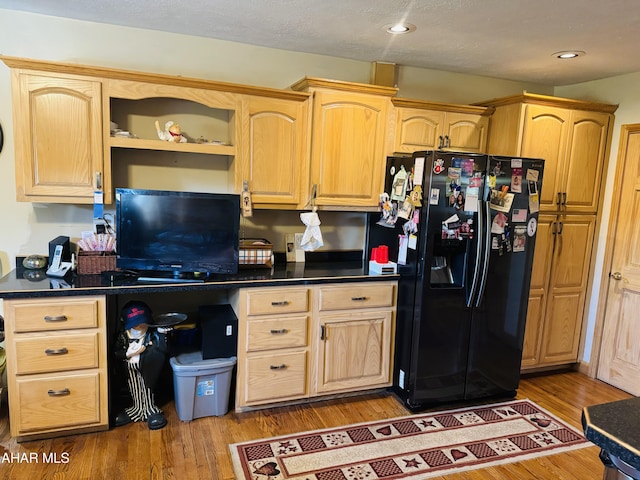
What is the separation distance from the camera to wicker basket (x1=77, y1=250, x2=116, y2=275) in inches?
105

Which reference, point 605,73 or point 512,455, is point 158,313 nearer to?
point 512,455

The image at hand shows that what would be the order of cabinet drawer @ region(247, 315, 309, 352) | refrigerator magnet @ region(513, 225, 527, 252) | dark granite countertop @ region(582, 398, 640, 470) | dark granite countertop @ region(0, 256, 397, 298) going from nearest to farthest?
dark granite countertop @ region(582, 398, 640, 470), dark granite countertop @ region(0, 256, 397, 298), cabinet drawer @ region(247, 315, 309, 352), refrigerator magnet @ region(513, 225, 527, 252)

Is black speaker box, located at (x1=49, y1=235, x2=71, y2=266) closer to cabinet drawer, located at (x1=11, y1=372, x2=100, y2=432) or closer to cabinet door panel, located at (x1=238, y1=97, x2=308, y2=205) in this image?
cabinet drawer, located at (x1=11, y1=372, x2=100, y2=432)

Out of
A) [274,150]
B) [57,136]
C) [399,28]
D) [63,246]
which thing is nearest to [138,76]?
[57,136]

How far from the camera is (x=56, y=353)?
7.77ft

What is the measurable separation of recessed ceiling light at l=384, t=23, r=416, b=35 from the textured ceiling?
40 mm

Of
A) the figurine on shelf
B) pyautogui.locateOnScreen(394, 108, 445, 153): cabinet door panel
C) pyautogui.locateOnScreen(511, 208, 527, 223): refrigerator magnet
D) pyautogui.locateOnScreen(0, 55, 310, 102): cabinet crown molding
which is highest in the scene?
pyautogui.locateOnScreen(0, 55, 310, 102): cabinet crown molding

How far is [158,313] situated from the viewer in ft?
10.1

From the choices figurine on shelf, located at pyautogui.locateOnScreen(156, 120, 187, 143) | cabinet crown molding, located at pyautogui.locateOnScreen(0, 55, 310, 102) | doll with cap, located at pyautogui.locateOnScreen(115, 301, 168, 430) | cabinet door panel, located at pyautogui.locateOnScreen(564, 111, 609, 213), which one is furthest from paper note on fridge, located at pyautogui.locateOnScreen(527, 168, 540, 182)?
doll with cap, located at pyautogui.locateOnScreen(115, 301, 168, 430)

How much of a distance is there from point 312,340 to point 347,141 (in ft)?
4.48

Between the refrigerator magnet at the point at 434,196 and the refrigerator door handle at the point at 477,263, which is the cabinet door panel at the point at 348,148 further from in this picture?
the refrigerator door handle at the point at 477,263

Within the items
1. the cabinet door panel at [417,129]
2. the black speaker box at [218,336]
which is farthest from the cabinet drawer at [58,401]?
the cabinet door panel at [417,129]

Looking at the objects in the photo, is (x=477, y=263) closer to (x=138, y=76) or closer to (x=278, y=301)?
(x=278, y=301)

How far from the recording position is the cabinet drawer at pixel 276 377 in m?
2.79
